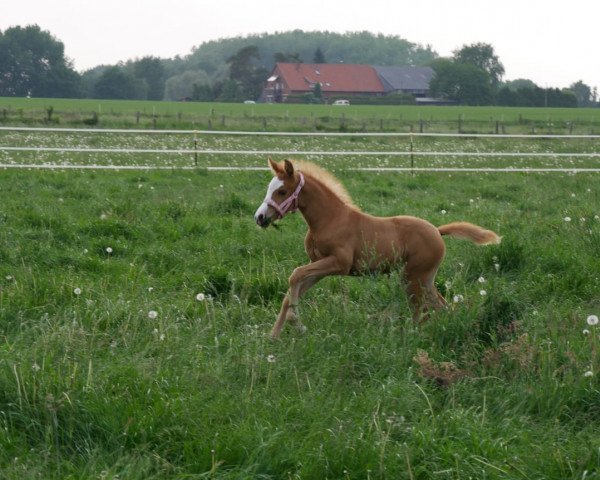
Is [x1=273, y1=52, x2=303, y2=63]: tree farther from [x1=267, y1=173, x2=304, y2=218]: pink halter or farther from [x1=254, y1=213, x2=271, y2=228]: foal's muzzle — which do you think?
[x1=254, y1=213, x2=271, y2=228]: foal's muzzle

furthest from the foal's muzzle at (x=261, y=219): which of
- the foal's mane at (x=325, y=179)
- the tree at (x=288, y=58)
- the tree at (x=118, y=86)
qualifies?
the tree at (x=288, y=58)

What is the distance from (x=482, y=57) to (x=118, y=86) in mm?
39736

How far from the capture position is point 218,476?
173 inches

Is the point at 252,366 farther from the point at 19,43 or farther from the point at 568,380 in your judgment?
the point at 19,43

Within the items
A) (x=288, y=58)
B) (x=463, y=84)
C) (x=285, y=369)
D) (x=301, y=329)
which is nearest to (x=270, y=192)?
(x=301, y=329)

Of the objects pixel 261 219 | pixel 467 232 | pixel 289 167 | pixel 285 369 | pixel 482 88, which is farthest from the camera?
pixel 482 88

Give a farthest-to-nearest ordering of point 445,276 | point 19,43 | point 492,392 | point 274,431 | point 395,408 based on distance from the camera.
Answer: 1. point 19,43
2. point 445,276
3. point 492,392
4. point 395,408
5. point 274,431

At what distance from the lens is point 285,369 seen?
5.56m

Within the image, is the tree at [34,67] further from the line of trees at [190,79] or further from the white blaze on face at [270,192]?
the white blaze on face at [270,192]

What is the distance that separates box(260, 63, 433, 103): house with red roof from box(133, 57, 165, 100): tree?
Result: 61.2 feet

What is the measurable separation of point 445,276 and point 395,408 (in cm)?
369

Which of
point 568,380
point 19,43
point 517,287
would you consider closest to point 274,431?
point 568,380

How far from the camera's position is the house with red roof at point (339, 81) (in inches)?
4195

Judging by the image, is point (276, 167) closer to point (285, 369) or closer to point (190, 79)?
point (285, 369)
